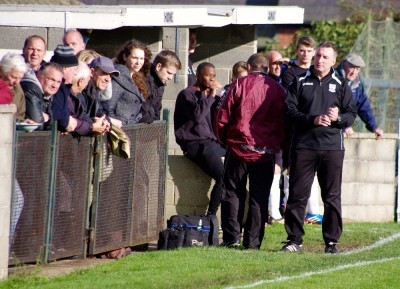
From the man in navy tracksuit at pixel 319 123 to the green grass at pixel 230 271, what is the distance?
2.50ft

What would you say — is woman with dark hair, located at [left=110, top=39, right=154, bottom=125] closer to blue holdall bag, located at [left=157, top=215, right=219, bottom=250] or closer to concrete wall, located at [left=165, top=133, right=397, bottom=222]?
blue holdall bag, located at [left=157, top=215, right=219, bottom=250]

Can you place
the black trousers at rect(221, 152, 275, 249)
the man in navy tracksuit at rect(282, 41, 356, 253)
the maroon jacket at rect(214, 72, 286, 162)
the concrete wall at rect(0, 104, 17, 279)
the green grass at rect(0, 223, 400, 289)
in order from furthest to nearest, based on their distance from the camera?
the black trousers at rect(221, 152, 275, 249) < the maroon jacket at rect(214, 72, 286, 162) < the man in navy tracksuit at rect(282, 41, 356, 253) < the green grass at rect(0, 223, 400, 289) < the concrete wall at rect(0, 104, 17, 279)

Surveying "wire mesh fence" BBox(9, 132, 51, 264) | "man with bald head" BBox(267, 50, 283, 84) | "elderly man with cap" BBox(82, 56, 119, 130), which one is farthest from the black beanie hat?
"man with bald head" BBox(267, 50, 283, 84)

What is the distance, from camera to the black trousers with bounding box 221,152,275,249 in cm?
1234

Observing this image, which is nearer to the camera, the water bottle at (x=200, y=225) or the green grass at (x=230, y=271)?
the green grass at (x=230, y=271)

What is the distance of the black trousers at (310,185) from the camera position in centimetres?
1212

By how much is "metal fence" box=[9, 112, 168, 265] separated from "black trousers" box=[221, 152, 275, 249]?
30.7 inches

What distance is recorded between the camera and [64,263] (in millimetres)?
10977

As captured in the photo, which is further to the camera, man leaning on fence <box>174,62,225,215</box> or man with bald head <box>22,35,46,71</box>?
man leaning on fence <box>174,62,225,215</box>

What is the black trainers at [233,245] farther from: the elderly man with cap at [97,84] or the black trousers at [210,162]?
the elderly man with cap at [97,84]

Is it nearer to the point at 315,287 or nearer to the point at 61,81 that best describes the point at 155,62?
the point at 61,81

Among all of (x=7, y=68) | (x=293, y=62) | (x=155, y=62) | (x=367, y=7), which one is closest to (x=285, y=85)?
(x=293, y=62)

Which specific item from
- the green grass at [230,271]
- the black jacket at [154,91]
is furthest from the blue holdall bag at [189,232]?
the black jacket at [154,91]

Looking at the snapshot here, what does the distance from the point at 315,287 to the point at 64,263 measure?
2554 millimetres
